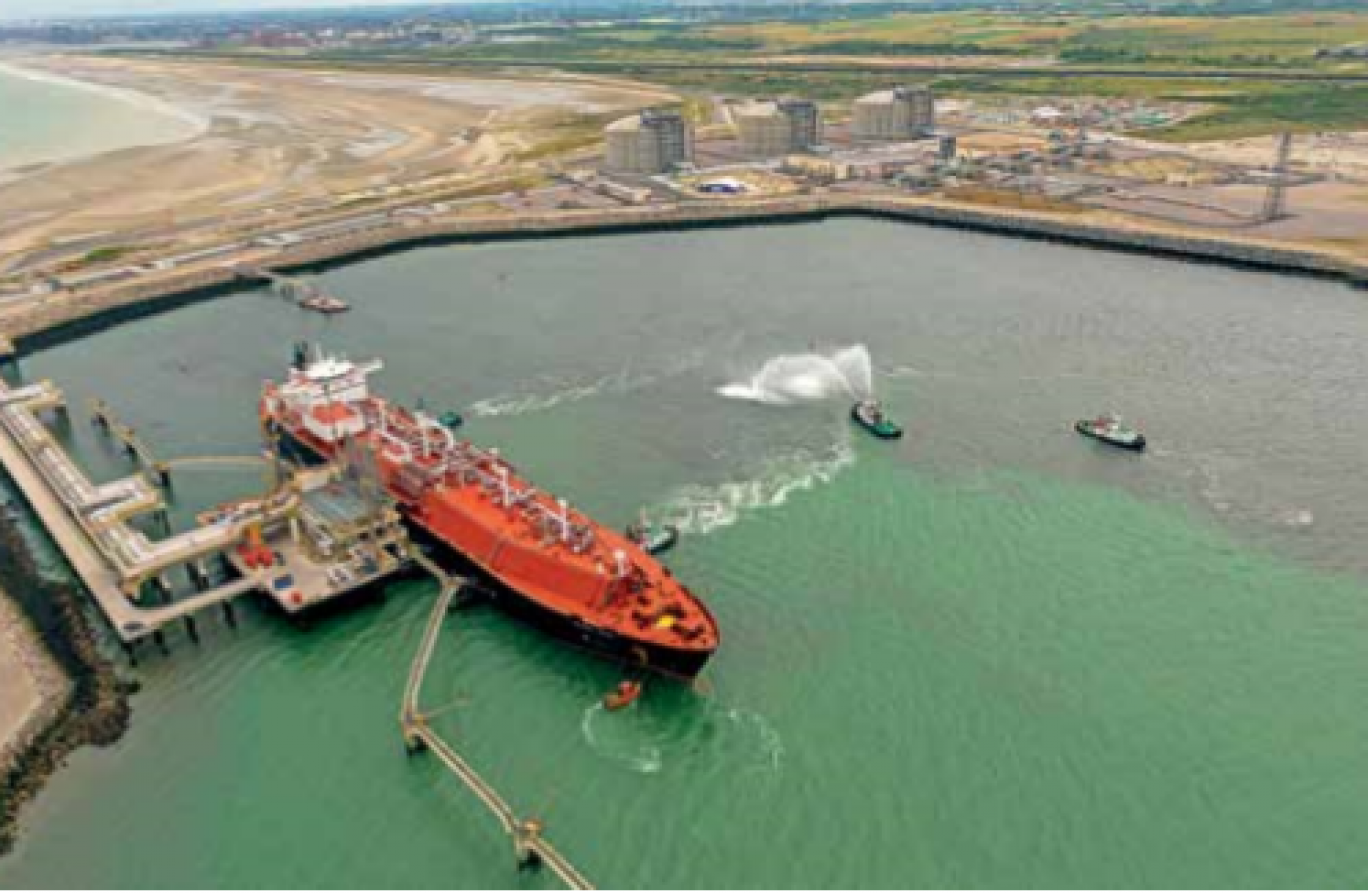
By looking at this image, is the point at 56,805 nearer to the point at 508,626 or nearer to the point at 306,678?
the point at 306,678

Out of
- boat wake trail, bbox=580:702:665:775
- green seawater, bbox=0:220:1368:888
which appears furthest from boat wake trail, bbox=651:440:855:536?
boat wake trail, bbox=580:702:665:775

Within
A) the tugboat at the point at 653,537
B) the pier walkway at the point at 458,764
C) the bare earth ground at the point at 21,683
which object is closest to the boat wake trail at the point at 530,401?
the tugboat at the point at 653,537

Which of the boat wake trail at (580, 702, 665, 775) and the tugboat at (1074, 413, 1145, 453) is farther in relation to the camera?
the tugboat at (1074, 413, 1145, 453)

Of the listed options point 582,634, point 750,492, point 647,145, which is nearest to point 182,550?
point 582,634

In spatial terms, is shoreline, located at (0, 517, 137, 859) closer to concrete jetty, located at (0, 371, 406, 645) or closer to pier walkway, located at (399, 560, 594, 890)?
concrete jetty, located at (0, 371, 406, 645)

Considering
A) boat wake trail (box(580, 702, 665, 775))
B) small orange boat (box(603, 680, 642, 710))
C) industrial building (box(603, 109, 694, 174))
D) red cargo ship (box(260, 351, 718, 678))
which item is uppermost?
industrial building (box(603, 109, 694, 174))

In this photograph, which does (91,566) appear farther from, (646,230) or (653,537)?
(646,230)
